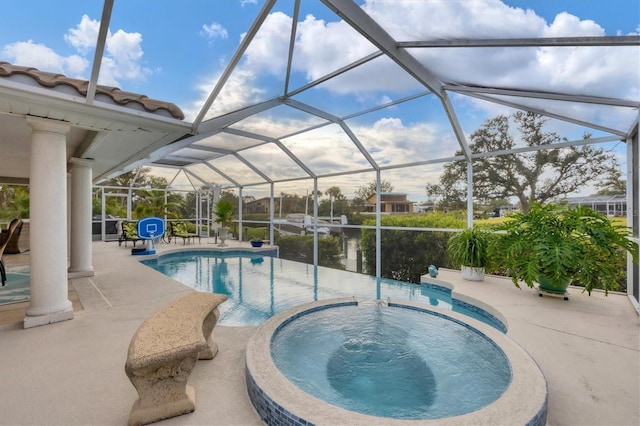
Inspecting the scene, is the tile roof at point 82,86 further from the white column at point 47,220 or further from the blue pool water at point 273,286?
the blue pool water at point 273,286

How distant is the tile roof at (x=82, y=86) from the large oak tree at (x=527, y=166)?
23.0 ft

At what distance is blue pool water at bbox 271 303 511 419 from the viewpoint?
3.11 metres

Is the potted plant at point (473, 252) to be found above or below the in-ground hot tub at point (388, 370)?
above

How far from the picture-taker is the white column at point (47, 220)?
4031mm

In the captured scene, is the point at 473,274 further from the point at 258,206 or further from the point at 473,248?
the point at 258,206

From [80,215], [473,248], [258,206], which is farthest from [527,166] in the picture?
[258,206]

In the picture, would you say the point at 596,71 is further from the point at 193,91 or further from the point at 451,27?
the point at 193,91

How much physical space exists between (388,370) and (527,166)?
6712 millimetres

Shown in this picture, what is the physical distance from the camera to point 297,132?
28.3 feet

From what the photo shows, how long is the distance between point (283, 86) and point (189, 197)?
13.6 meters

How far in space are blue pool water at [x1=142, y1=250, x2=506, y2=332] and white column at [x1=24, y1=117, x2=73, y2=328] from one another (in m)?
2.42

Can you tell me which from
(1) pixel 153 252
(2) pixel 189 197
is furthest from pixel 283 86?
(2) pixel 189 197

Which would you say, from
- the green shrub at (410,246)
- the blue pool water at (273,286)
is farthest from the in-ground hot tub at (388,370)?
the green shrub at (410,246)

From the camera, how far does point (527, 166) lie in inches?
302
